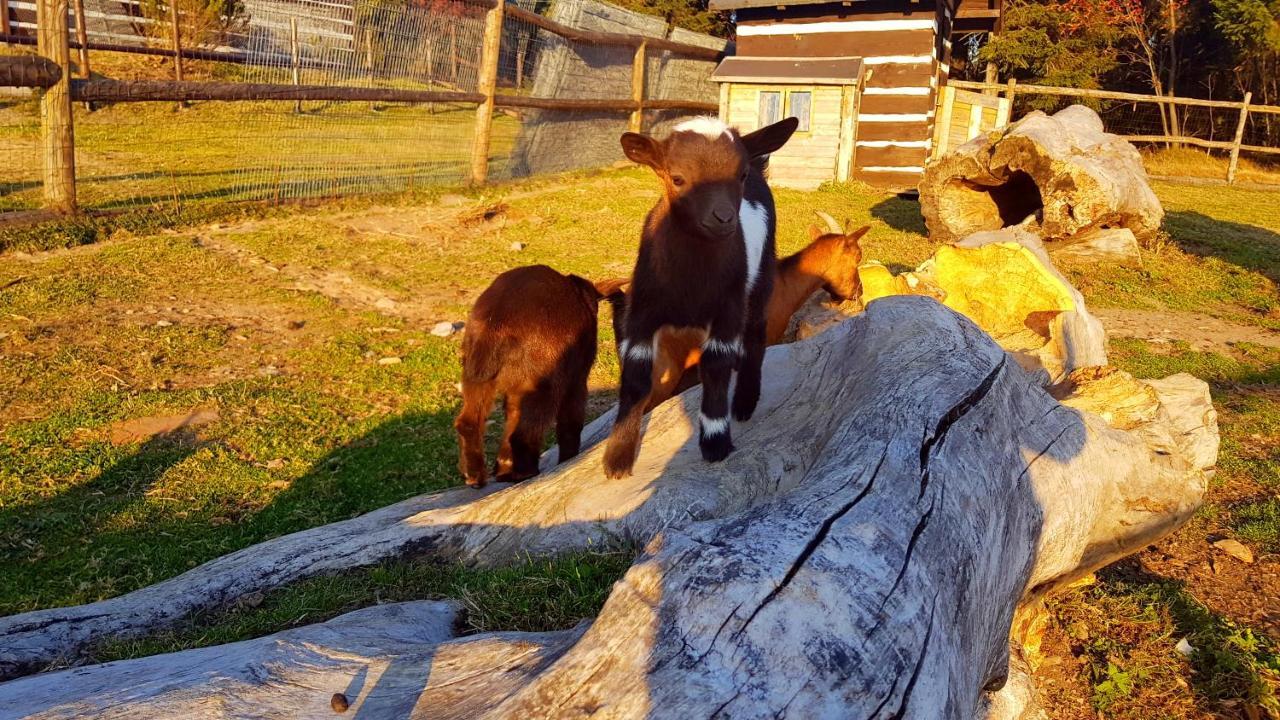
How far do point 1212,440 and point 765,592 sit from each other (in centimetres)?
377

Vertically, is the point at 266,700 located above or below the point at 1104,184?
below

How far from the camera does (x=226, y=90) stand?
10766 mm

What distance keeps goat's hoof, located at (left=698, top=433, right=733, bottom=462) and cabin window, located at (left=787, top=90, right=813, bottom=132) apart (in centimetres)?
1435

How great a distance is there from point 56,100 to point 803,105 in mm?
12257

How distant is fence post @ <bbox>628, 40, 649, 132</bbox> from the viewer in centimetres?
1873

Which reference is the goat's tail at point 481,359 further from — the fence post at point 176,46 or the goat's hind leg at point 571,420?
the fence post at point 176,46

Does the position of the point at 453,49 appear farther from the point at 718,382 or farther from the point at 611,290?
the point at 718,382

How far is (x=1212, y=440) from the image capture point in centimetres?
468

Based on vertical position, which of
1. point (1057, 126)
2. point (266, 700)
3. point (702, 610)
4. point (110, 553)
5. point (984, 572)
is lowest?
point (110, 553)

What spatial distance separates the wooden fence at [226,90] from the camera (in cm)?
943

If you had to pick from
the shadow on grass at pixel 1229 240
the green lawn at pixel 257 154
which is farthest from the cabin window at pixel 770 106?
the shadow on grass at pixel 1229 240

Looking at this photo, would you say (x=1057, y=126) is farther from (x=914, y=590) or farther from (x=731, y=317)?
(x=914, y=590)

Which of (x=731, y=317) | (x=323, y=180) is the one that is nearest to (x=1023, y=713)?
(x=731, y=317)

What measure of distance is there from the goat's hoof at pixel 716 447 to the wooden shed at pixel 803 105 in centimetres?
1396
